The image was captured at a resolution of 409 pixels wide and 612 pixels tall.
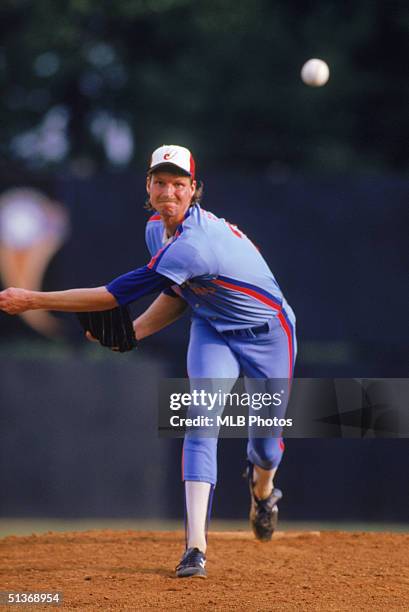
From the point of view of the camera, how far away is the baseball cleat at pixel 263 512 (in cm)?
637

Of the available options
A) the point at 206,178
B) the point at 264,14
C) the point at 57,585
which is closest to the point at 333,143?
the point at 264,14

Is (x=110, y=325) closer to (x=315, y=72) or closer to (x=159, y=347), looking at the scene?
(x=159, y=347)

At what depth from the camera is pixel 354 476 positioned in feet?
29.3

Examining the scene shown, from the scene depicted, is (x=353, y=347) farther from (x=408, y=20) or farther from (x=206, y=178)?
(x=408, y=20)

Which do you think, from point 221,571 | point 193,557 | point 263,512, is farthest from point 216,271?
point 263,512

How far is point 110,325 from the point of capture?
17.8 feet

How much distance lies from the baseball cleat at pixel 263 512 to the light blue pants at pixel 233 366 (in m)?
0.23

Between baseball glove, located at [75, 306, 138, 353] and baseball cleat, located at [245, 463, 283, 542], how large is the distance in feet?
4.30

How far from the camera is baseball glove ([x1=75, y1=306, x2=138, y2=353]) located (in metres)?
5.40

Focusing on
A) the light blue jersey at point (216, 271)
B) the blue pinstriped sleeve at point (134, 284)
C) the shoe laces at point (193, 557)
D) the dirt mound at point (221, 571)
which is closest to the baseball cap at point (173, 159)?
the light blue jersey at point (216, 271)

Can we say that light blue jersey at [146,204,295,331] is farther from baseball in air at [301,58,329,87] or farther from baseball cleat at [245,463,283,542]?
baseball in air at [301,58,329,87]

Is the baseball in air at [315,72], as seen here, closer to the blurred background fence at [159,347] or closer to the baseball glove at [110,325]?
the blurred background fence at [159,347]

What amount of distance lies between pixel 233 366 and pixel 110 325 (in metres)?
0.69

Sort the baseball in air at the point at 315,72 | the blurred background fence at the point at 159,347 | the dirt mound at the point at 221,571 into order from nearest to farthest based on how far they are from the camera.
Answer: the dirt mound at the point at 221,571 < the baseball in air at the point at 315,72 < the blurred background fence at the point at 159,347
